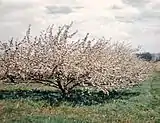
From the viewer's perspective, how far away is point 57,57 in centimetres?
3050

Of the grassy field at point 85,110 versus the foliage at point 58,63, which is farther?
the foliage at point 58,63

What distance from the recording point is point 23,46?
32.6 m

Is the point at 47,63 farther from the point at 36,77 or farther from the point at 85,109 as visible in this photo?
the point at 85,109

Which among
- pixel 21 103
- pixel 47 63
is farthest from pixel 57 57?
pixel 21 103

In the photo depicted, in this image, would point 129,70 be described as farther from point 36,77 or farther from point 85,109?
point 85,109

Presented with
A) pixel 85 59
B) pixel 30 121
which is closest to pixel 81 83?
pixel 85 59

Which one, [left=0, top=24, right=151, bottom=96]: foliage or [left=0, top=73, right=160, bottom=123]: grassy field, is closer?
[left=0, top=73, right=160, bottom=123]: grassy field

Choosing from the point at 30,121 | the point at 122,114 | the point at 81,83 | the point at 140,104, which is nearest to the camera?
the point at 30,121

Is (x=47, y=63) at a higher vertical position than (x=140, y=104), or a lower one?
higher

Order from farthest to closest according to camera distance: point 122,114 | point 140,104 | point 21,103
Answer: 1. point 140,104
2. point 21,103
3. point 122,114

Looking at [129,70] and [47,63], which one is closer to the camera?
[47,63]

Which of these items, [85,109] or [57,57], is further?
[57,57]

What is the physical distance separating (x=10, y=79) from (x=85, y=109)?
9595 millimetres

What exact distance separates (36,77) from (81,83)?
3036 mm
